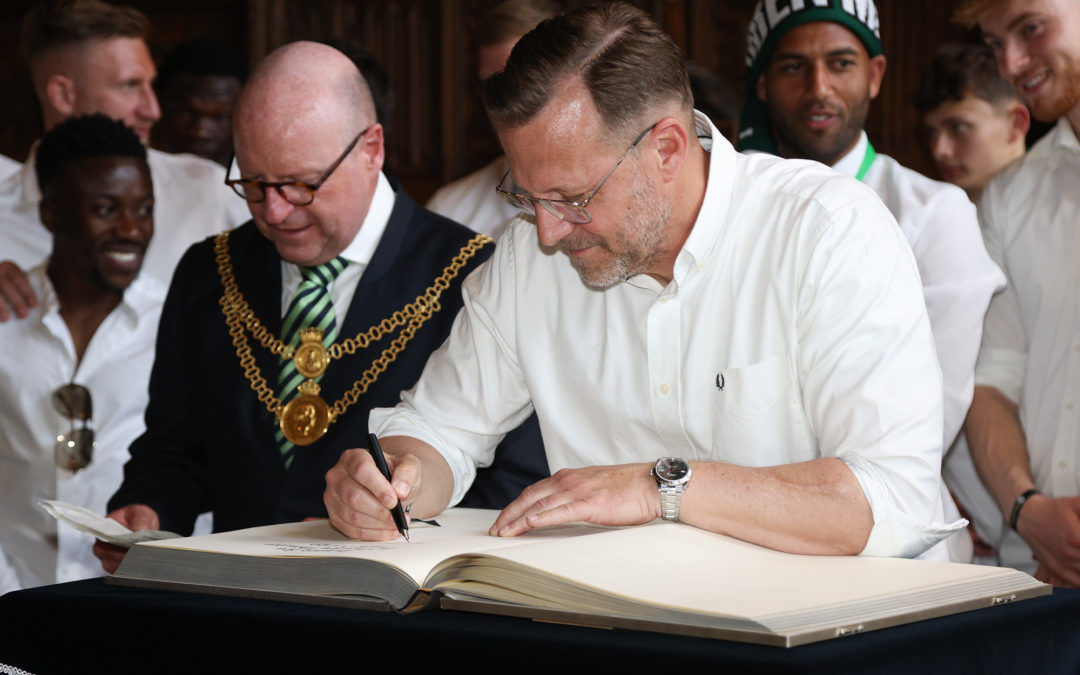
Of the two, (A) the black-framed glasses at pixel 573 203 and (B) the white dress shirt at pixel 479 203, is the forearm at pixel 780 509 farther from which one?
(B) the white dress shirt at pixel 479 203

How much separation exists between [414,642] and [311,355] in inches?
61.5

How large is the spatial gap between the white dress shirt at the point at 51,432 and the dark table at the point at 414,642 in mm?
2087

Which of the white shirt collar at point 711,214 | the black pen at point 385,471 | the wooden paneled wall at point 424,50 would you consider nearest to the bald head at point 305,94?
the white shirt collar at point 711,214

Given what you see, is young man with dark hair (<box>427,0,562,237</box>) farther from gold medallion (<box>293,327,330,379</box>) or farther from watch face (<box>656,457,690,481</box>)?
watch face (<box>656,457,690,481</box>)

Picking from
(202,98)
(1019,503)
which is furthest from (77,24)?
(1019,503)

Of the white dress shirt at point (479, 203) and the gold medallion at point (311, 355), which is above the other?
the white dress shirt at point (479, 203)

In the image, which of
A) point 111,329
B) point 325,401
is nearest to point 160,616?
point 325,401

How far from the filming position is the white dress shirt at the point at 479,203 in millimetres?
4715

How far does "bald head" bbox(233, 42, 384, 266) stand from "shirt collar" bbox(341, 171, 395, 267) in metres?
0.02

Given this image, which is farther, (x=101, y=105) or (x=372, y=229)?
(x=101, y=105)

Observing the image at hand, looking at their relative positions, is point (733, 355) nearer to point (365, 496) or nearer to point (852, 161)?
point (365, 496)

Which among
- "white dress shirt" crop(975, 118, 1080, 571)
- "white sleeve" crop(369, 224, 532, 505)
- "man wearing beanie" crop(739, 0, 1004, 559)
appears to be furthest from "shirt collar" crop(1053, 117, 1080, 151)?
"white sleeve" crop(369, 224, 532, 505)

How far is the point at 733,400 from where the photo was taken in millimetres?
2131

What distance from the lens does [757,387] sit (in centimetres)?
211
